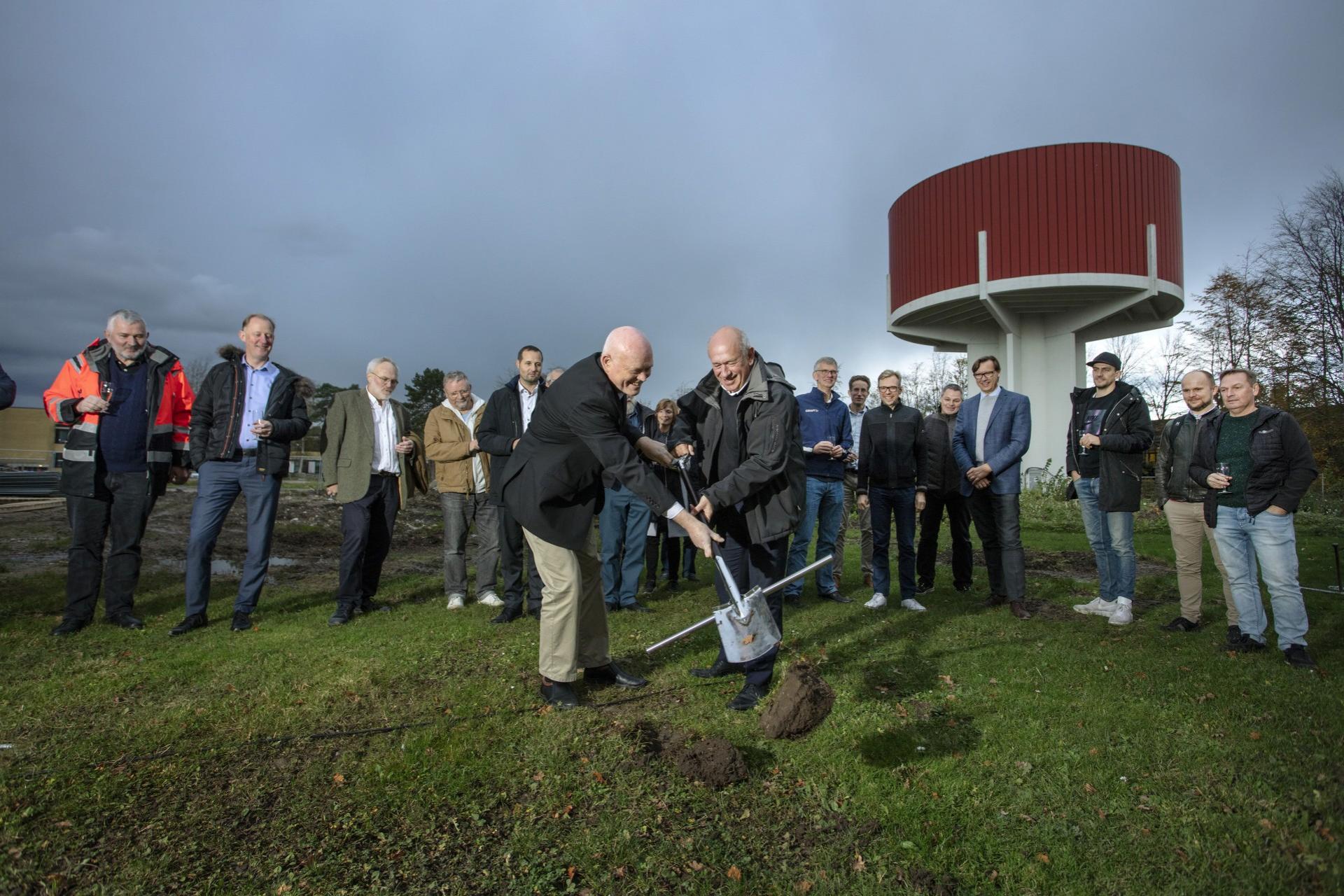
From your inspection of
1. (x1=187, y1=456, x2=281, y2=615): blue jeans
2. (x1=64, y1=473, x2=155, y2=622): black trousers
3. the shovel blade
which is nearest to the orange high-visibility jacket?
(x1=64, y1=473, x2=155, y2=622): black trousers

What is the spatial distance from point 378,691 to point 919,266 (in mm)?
25655

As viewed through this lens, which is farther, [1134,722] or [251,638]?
[251,638]

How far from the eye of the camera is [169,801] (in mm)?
3100

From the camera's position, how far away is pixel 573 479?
4281 millimetres

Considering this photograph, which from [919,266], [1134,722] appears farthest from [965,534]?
[919,266]

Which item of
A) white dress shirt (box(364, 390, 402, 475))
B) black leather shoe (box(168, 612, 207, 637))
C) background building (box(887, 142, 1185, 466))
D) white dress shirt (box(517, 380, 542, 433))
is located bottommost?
black leather shoe (box(168, 612, 207, 637))

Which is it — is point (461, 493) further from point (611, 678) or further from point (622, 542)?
point (611, 678)

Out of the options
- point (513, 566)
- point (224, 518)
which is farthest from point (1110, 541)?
point (224, 518)

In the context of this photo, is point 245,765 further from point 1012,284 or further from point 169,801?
point 1012,284

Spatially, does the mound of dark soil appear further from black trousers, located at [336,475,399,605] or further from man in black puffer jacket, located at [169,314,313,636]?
man in black puffer jacket, located at [169,314,313,636]

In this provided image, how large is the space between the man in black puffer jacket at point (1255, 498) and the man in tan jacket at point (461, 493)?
5.99 m

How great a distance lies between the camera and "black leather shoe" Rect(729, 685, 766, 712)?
14.2 feet

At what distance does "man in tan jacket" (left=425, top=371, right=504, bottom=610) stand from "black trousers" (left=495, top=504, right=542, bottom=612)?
0.45 meters

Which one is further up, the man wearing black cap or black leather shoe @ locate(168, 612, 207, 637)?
the man wearing black cap
